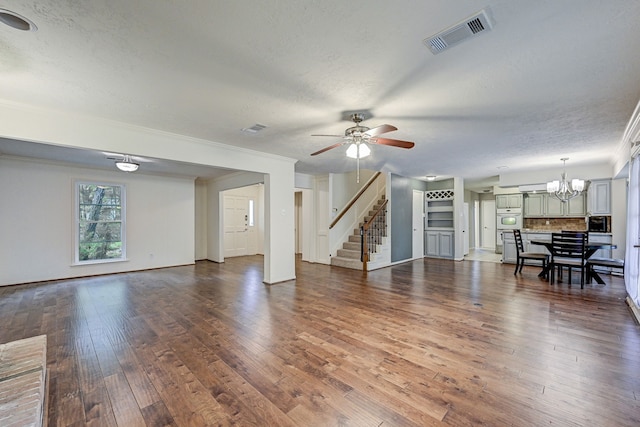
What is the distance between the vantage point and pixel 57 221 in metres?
5.73

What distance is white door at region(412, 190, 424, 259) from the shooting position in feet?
27.7

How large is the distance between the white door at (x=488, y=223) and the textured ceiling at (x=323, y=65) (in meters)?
7.86

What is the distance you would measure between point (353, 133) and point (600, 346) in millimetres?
3344

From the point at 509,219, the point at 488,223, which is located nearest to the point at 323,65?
the point at 509,219

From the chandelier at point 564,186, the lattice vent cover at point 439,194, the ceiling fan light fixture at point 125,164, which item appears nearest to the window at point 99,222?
the ceiling fan light fixture at point 125,164

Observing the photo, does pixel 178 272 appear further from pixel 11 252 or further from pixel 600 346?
pixel 600 346

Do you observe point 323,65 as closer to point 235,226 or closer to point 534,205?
point 235,226

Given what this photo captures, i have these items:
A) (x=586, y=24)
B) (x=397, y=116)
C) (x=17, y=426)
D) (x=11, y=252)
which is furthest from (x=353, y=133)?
(x=11, y=252)

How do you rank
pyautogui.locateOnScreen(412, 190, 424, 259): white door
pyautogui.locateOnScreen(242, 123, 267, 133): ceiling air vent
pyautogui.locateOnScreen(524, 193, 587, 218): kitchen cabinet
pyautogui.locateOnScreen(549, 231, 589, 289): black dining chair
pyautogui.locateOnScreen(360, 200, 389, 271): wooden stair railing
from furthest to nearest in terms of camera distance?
pyautogui.locateOnScreen(412, 190, 424, 259): white door < pyautogui.locateOnScreen(524, 193, 587, 218): kitchen cabinet < pyautogui.locateOnScreen(360, 200, 389, 271): wooden stair railing < pyautogui.locateOnScreen(549, 231, 589, 289): black dining chair < pyautogui.locateOnScreen(242, 123, 267, 133): ceiling air vent

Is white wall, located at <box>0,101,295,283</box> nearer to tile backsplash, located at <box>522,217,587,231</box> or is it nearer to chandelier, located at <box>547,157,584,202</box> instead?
chandelier, located at <box>547,157,584,202</box>

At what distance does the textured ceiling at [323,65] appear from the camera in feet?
5.28

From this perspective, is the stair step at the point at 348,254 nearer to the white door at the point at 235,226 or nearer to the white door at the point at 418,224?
the white door at the point at 418,224

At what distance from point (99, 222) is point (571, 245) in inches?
386

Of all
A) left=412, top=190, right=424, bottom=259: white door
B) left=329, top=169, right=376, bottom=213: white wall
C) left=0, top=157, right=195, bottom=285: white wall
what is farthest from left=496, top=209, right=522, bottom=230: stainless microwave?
left=0, top=157, right=195, bottom=285: white wall
